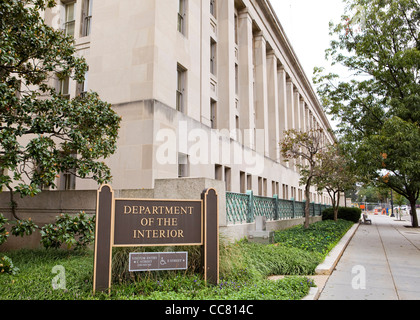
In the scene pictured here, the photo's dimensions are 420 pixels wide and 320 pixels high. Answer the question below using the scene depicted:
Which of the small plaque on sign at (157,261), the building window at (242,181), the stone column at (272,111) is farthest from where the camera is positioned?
the stone column at (272,111)

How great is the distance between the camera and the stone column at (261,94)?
25744mm

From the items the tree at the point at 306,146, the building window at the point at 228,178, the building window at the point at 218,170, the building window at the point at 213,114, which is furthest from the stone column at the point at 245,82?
the building window at the point at 218,170

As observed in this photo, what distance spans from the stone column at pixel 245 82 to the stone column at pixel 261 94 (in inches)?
105

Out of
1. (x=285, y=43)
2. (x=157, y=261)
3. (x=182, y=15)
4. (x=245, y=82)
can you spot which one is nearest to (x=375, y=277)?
(x=157, y=261)

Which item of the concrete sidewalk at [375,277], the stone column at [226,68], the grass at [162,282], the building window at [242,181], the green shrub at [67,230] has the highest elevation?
the stone column at [226,68]

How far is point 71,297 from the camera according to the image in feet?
17.1

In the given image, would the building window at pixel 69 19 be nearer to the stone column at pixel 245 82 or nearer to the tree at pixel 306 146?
the stone column at pixel 245 82

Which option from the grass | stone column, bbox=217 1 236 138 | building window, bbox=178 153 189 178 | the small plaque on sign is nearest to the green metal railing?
building window, bbox=178 153 189 178

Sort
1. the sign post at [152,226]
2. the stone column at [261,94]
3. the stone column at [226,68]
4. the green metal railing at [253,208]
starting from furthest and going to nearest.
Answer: the stone column at [261,94], the stone column at [226,68], the green metal railing at [253,208], the sign post at [152,226]

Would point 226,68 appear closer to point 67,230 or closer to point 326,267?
point 326,267

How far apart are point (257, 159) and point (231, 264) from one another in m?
17.2

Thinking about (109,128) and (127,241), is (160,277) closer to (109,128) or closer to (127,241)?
(127,241)

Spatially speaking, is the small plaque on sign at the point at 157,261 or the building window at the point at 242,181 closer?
the small plaque on sign at the point at 157,261

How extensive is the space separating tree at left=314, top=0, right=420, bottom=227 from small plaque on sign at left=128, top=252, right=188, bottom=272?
10.0m
